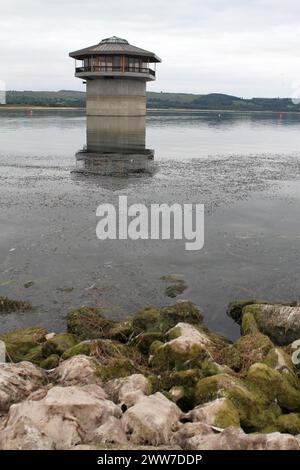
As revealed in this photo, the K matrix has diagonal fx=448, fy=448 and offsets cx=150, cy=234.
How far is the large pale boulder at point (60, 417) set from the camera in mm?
7258

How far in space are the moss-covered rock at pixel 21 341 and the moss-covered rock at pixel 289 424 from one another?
641 centimetres

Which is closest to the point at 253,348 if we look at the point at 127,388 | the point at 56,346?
the point at 127,388

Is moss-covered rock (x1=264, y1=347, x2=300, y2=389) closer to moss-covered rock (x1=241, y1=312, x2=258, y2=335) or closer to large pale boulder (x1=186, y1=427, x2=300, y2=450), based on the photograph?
moss-covered rock (x1=241, y1=312, x2=258, y2=335)

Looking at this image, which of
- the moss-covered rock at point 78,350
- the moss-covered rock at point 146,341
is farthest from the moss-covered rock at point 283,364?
the moss-covered rock at point 78,350

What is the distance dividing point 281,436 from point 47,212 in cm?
2004

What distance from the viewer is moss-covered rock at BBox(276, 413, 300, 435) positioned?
339 inches

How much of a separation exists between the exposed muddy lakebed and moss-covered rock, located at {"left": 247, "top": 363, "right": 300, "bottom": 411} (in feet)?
11.9

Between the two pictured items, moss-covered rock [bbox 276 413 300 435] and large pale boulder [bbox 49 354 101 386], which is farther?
large pale boulder [bbox 49 354 101 386]

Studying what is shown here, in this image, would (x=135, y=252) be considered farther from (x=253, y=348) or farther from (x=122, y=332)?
(x=253, y=348)

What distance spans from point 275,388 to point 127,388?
3228mm

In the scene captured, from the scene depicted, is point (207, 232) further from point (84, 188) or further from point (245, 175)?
point (245, 175)

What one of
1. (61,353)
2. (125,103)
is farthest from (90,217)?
(125,103)

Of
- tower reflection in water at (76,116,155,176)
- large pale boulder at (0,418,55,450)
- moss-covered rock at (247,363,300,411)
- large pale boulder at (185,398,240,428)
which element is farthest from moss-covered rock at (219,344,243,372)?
tower reflection in water at (76,116,155,176)

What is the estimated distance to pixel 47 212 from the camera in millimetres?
25125
